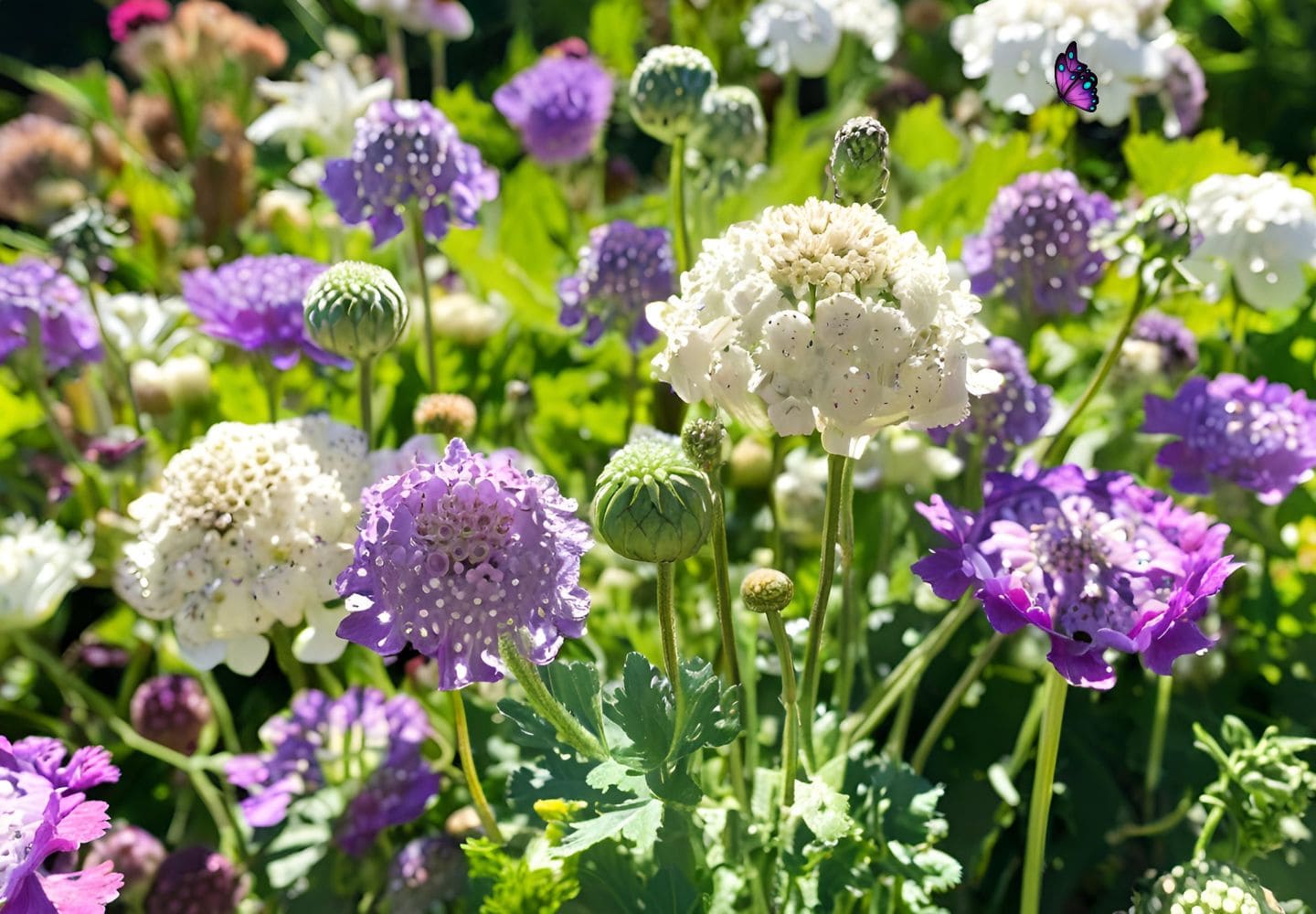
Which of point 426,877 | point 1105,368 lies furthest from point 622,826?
point 1105,368

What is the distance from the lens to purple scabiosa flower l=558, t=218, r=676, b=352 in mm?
937

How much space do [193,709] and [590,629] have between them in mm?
314

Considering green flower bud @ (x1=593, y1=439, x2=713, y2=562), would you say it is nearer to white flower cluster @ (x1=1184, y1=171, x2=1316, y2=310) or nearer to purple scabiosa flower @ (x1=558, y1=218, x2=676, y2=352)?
purple scabiosa flower @ (x1=558, y1=218, x2=676, y2=352)

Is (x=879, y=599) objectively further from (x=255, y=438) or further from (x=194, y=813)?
(x=194, y=813)

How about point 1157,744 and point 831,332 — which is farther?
point 1157,744

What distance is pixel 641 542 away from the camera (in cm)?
56

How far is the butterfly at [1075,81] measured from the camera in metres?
0.73

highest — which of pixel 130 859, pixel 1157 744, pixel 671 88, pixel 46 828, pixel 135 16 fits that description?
pixel 671 88

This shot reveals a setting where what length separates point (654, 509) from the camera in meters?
0.55

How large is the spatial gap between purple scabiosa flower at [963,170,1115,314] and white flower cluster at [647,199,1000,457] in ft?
1.18

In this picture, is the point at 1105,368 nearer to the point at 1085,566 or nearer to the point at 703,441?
the point at 1085,566

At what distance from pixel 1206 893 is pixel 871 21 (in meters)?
1.05

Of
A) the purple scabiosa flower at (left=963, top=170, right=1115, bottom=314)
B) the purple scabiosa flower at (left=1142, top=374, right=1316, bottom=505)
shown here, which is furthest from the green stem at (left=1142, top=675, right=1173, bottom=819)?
the purple scabiosa flower at (left=963, top=170, right=1115, bottom=314)

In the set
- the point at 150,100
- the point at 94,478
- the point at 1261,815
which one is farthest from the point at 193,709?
the point at 150,100
